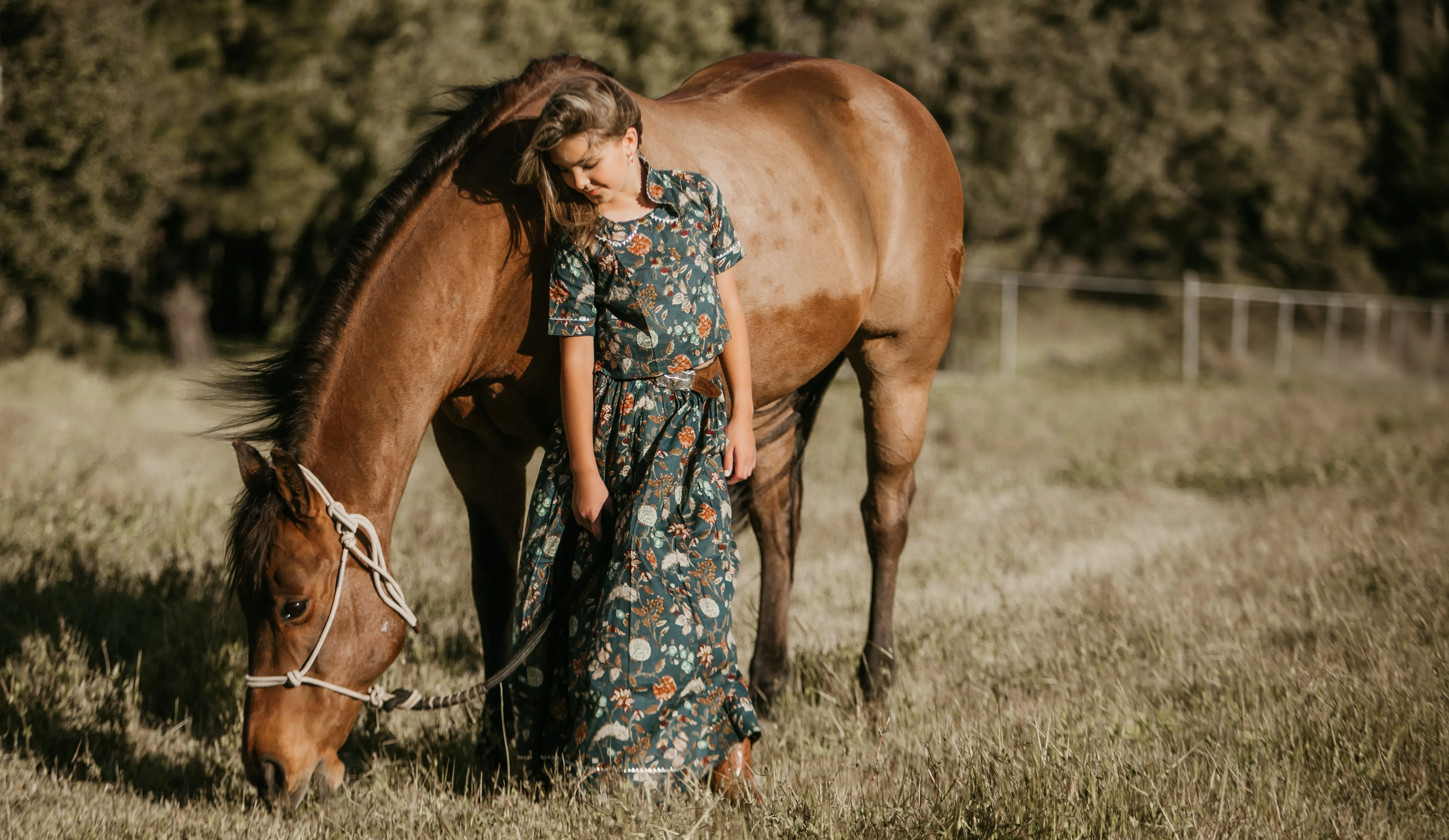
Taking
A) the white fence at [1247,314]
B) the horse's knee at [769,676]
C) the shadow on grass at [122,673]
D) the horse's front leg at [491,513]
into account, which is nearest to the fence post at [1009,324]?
the white fence at [1247,314]

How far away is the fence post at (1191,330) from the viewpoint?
1773 cm

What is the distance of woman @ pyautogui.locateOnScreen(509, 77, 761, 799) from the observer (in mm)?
2391

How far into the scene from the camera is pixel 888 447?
391cm

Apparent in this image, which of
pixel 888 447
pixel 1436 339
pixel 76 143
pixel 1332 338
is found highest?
pixel 76 143

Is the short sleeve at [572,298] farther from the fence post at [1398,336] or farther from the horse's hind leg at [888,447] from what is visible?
the fence post at [1398,336]

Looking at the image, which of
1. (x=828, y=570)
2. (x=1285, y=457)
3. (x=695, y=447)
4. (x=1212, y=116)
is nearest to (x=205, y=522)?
(x=828, y=570)

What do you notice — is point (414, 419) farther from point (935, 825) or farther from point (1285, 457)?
point (1285, 457)

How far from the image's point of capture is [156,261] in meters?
19.0

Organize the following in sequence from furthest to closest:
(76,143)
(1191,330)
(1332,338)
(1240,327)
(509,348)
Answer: (1332,338) < (1240,327) < (1191,330) < (76,143) < (509,348)

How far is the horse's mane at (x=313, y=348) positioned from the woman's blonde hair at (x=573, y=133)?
0.26 m

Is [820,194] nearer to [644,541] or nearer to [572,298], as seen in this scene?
[572,298]

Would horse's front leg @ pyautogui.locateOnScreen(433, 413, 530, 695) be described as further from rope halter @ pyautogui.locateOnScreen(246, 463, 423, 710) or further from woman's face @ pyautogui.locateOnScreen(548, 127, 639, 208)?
woman's face @ pyautogui.locateOnScreen(548, 127, 639, 208)

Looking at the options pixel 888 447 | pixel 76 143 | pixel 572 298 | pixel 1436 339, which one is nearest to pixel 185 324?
pixel 76 143

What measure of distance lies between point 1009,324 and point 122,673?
52.2 feet
